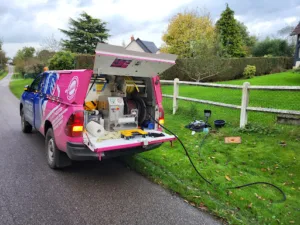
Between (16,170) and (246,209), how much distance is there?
3961 millimetres

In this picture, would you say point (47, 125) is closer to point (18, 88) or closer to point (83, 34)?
point (18, 88)

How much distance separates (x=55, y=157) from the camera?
464 centimetres

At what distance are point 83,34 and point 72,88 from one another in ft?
114

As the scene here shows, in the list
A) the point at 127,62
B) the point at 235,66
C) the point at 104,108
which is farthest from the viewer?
the point at 235,66

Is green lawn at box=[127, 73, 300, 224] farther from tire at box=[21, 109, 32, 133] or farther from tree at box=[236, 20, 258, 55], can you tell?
tree at box=[236, 20, 258, 55]

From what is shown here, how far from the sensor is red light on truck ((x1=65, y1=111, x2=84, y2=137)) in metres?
4.03

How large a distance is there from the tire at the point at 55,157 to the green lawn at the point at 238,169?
4.02 ft

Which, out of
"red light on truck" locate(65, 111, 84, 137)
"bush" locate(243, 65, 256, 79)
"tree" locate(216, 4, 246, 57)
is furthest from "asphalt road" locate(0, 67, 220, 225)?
"tree" locate(216, 4, 246, 57)

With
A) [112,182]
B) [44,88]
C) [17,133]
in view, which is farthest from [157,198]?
[17,133]

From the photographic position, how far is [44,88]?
577 cm

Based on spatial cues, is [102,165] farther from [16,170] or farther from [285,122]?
[285,122]

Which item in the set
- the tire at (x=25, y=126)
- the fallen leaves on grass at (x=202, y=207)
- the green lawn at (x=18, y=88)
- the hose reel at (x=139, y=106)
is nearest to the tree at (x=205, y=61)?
the green lawn at (x=18, y=88)

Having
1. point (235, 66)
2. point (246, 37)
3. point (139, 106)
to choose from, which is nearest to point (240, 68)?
point (235, 66)

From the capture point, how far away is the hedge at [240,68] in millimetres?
22506
